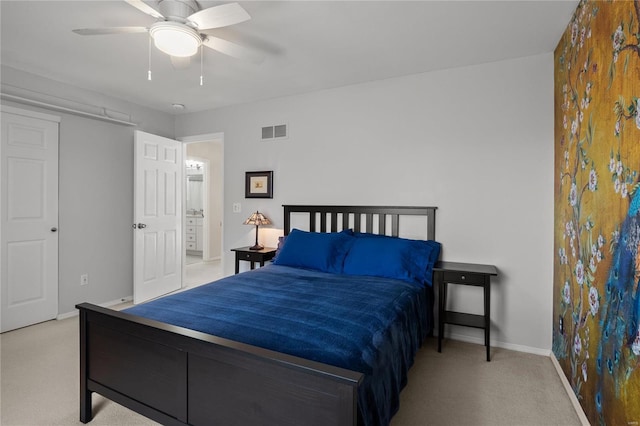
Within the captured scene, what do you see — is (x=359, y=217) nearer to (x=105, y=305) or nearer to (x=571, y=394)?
(x=571, y=394)

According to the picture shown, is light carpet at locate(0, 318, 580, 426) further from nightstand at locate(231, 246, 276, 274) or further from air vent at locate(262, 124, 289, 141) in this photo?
air vent at locate(262, 124, 289, 141)

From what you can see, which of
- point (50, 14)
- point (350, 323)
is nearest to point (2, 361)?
point (50, 14)

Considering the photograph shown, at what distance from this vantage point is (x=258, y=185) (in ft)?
13.6

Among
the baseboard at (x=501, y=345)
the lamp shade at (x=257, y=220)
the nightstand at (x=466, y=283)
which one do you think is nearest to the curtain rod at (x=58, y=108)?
the lamp shade at (x=257, y=220)

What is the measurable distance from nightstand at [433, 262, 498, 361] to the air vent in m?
2.25

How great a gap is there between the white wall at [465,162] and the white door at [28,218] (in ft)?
8.28

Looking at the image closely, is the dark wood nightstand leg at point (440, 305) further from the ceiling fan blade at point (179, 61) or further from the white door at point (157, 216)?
the white door at point (157, 216)

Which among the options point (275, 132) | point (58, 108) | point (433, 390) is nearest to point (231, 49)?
point (275, 132)

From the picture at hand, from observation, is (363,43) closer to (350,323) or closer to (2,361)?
(350,323)

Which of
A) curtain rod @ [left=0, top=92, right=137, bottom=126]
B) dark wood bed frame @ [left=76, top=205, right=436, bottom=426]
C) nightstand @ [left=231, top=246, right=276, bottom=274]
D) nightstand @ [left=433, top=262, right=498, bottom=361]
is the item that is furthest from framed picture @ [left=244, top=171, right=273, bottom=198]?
dark wood bed frame @ [left=76, top=205, right=436, bottom=426]

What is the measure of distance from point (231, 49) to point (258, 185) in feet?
6.61

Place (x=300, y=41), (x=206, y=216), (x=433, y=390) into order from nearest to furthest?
(x=433, y=390)
(x=300, y=41)
(x=206, y=216)

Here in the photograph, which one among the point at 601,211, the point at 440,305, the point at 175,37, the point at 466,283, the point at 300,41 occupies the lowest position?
the point at 440,305

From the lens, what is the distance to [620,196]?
1507 millimetres
